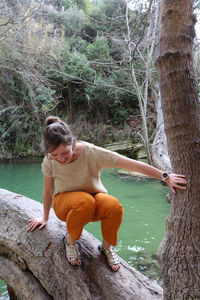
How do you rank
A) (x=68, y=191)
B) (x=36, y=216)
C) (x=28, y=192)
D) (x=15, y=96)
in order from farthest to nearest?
1. (x=15, y=96)
2. (x=28, y=192)
3. (x=36, y=216)
4. (x=68, y=191)

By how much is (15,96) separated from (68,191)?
392 inches

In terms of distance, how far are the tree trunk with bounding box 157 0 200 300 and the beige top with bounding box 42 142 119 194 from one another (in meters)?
0.46

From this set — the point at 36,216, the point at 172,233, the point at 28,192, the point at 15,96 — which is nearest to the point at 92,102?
the point at 15,96

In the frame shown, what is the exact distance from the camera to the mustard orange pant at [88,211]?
1.47 metres

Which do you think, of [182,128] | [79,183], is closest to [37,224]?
[79,183]

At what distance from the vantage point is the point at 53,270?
1668 mm

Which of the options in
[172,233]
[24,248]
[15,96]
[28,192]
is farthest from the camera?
[15,96]

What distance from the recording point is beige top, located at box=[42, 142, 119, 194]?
1.53 m

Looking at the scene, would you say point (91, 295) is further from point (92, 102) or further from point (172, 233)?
point (92, 102)

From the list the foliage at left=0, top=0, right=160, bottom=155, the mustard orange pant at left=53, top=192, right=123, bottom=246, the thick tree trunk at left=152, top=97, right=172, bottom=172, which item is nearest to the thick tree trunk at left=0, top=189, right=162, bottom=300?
the mustard orange pant at left=53, top=192, right=123, bottom=246

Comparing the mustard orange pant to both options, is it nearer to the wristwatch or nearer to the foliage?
the wristwatch

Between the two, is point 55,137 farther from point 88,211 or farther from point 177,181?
point 177,181

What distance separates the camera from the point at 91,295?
59.9 inches

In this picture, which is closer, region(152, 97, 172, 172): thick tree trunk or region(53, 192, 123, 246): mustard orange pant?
region(53, 192, 123, 246): mustard orange pant
